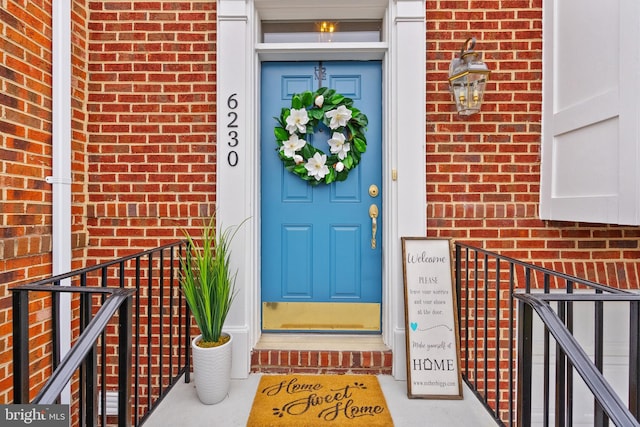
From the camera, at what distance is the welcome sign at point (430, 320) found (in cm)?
226

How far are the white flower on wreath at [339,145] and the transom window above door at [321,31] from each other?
72cm

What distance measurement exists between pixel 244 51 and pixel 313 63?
0.52 metres

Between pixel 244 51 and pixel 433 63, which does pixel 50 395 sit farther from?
pixel 433 63

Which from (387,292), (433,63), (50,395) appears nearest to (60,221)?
(50,395)

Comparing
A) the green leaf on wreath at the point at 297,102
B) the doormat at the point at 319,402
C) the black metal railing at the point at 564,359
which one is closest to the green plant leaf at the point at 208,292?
the doormat at the point at 319,402

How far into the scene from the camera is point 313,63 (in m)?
2.73

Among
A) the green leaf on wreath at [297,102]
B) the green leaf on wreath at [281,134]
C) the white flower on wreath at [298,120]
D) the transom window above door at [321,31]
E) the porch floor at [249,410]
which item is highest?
the transom window above door at [321,31]

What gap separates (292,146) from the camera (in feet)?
8.65

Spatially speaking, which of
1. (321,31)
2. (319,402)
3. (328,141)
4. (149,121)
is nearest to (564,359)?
(319,402)

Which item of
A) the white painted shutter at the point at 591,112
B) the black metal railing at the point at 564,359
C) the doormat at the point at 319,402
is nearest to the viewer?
the black metal railing at the point at 564,359

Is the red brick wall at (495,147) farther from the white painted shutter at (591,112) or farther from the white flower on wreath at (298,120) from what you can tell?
the white flower on wreath at (298,120)

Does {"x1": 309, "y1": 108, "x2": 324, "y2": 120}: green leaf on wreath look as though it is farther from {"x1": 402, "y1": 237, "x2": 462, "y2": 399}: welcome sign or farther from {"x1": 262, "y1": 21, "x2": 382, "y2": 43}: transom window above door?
{"x1": 402, "y1": 237, "x2": 462, "y2": 399}: welcome sign

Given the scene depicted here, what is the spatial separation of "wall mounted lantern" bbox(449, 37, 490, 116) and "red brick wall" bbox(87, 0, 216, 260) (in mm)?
1633

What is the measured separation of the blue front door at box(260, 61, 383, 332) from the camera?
8.93 ft
